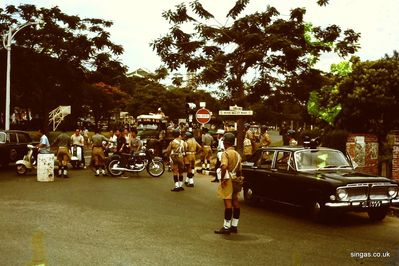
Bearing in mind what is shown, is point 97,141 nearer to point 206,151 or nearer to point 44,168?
point 44,168

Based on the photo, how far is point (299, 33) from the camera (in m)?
22.8

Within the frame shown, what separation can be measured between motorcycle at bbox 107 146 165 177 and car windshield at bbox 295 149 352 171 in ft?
30.6

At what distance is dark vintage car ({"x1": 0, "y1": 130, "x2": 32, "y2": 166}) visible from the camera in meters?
21.9

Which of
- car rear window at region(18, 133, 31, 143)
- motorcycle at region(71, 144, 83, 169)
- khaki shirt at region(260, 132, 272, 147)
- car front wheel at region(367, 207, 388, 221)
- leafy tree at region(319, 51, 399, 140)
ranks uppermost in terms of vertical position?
leafy tree at region(319, 51, 399, 140)

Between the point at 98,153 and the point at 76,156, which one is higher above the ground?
the point at 98,153

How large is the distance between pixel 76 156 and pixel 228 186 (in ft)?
48.2

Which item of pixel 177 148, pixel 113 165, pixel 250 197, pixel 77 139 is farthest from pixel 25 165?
pixel 250 197

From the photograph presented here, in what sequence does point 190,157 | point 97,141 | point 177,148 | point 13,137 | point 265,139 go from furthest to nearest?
point 13,137 < point 265,139 < point 97,141 < point 190,157 < point 177,148

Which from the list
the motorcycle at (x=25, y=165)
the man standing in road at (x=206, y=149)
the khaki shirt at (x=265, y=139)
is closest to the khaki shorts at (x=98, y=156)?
the motorcycle at (x=25, y=165)

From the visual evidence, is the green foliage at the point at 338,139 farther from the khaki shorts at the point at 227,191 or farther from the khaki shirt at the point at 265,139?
the khaki shorts at the point at 227,191

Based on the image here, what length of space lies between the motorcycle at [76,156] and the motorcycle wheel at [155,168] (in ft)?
12.8

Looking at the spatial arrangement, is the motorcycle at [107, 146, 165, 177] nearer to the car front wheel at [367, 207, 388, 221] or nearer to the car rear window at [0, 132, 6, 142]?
the car rear window at [0, 132, 6, 142]

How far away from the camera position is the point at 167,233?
30.5ft

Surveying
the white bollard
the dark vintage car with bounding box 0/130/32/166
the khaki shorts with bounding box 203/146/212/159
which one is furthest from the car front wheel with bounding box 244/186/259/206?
the dark vintage car with bounding box 0/130/32/166
